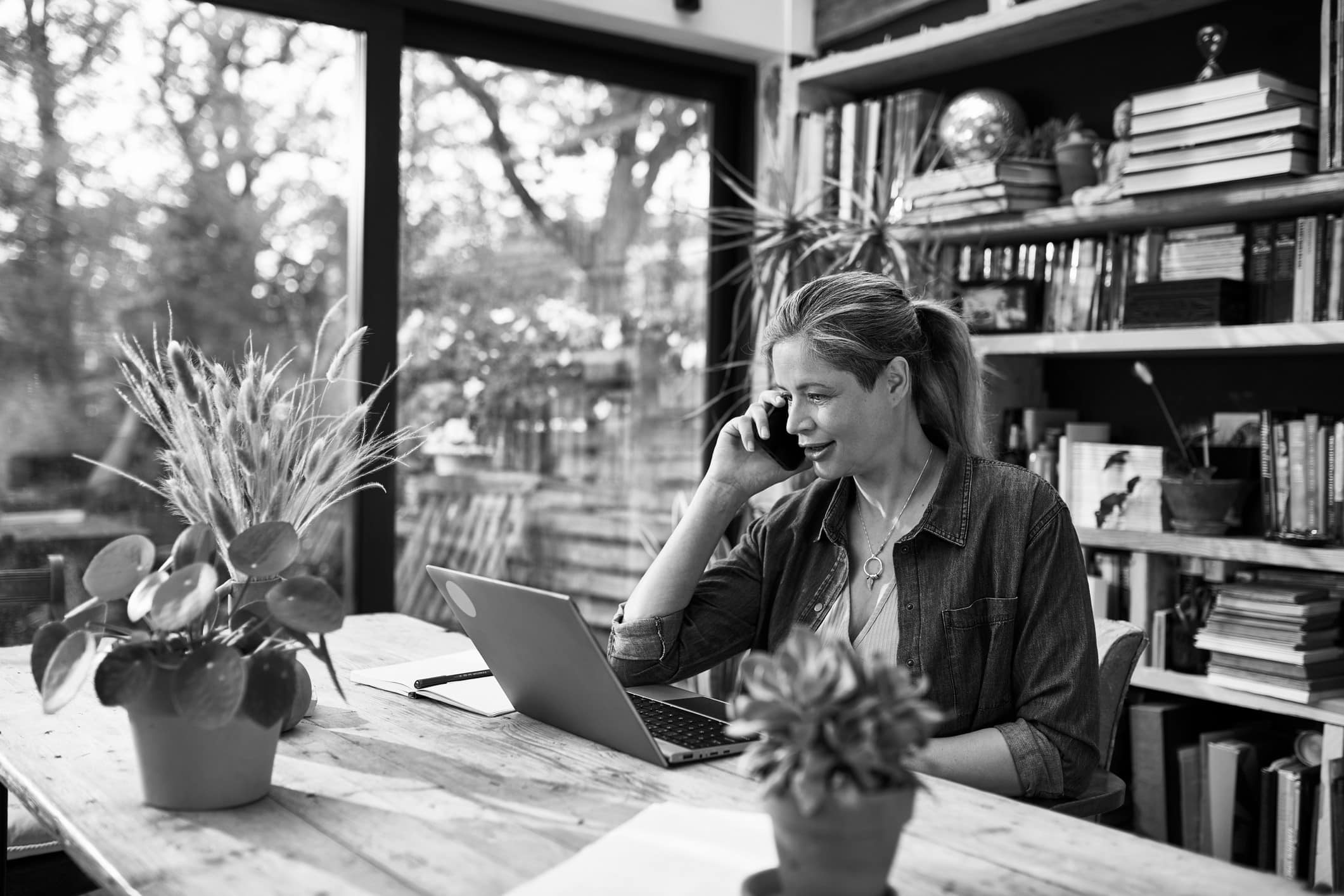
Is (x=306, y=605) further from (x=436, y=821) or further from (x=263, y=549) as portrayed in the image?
(x=436, y=821)

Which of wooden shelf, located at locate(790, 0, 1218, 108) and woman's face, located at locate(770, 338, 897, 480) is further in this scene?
wooden shelf, located at locate(790, 0, 1218, 108)

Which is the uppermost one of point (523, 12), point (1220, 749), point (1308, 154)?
point (523, 12)

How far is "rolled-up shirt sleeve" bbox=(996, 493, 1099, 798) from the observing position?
155 centimetres

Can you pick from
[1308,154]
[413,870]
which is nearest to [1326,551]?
[1308,154]

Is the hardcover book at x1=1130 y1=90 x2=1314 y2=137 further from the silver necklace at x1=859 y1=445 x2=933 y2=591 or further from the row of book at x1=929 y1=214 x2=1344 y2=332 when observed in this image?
the silver necklace at x1=859 y1=445 x2=933 y2=591

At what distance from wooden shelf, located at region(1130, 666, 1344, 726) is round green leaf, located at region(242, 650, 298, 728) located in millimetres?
1703

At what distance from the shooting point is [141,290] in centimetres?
285

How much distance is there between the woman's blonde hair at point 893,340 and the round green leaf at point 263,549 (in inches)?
32.8

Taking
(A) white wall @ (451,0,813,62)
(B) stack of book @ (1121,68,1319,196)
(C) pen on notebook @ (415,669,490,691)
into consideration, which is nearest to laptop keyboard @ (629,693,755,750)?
(C) pen on notebook @ (415,669,490,691)

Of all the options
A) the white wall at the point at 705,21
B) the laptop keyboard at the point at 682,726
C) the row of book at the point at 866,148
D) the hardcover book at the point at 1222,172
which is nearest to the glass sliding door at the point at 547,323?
the white wall at the point at 705,21

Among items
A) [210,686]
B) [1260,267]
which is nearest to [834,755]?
[210,686]

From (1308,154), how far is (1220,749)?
1229 millimetres

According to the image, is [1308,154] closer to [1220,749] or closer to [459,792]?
[1220,749]

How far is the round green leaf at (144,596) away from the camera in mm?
1171
